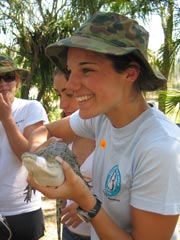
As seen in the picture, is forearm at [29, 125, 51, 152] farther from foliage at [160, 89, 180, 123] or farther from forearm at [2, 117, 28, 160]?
foliage at [160, 89, 180, 123]

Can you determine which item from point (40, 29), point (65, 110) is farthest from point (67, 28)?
point (65, 110)

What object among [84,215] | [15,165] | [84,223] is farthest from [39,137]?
[84,215]

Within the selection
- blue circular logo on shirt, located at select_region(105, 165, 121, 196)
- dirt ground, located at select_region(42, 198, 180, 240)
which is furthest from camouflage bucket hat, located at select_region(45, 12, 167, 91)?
dirt ground, located at select_region(42, 198, 180, 240)

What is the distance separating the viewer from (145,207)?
4.09 feet

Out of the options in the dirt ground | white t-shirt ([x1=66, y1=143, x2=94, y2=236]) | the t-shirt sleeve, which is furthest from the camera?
the dirt ground

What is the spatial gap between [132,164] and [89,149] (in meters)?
0.70

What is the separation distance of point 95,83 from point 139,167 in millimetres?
372

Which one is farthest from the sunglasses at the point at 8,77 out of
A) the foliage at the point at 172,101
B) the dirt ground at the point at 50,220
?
the foliage at the point at 172,101

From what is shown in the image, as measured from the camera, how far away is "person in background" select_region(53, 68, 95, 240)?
1.61 metres

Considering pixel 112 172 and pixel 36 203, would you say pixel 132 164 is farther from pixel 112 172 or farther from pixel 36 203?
pixel 36 203

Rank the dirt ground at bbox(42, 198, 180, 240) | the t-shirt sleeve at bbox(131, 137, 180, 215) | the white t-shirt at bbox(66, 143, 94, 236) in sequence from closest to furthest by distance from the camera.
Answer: the t-shirt sleeve at bbox(131, 137, 180, 215) < the white t-shirt at bbox(66, 143, 94, 236) < the dirt ground at bbox(42, 198, 180, 240)

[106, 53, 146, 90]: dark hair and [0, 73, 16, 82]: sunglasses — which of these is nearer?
[106, 53, 146, 90]: dark hair

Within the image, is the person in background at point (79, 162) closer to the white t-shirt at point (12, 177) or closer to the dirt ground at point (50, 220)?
the white t-shirt at point (12, 177)

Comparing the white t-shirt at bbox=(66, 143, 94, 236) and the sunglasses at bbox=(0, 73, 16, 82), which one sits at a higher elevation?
the sunglasses at bbox=(0, 73, 16, 82)
